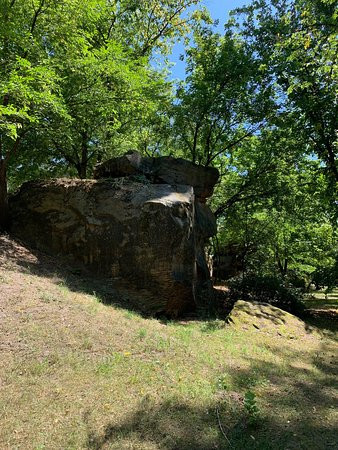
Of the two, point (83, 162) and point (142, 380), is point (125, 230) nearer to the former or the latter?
point (142, 380)

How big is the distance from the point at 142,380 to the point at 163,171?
7.48 m

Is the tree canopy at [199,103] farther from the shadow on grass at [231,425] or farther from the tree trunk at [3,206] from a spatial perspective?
the shadow on grass at [231,425]

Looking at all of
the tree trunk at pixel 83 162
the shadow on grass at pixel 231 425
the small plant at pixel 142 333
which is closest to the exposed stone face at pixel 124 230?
the small plant at pixel 142 333

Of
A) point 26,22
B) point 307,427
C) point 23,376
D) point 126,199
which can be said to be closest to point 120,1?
point 26,22

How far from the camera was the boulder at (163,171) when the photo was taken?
10.3 meters

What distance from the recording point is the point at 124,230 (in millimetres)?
8656

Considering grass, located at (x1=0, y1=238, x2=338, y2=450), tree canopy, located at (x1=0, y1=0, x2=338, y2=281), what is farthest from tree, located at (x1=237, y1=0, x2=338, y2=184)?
grass, located at (x1=0, y1=238, x2=338, y2=450)

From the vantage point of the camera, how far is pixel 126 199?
9031mm

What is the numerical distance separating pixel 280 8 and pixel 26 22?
759cm

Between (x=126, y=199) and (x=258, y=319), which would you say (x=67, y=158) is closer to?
(x=126, y=199)

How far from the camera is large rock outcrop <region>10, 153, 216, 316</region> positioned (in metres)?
8.37

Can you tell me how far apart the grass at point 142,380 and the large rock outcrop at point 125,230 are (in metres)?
1.23

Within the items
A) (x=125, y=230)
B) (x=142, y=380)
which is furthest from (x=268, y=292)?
(x=142, y=380)

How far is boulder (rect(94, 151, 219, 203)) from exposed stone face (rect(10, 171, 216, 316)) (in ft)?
0.58
